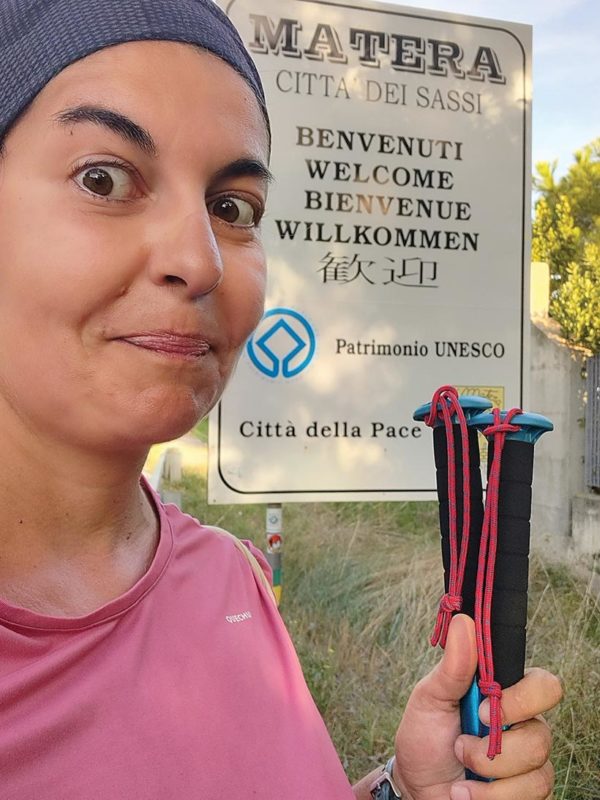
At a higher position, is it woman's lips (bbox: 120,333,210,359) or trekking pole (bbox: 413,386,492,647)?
woman's lips (bbox: 120,333,210,359)

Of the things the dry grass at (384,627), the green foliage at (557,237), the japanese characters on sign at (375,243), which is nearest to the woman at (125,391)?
the japanese characters on sign at (375,243)

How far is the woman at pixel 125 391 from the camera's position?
2.62ft

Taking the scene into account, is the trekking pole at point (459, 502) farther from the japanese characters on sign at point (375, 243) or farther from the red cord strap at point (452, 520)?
the japanese characters on sign at point (375, 243)

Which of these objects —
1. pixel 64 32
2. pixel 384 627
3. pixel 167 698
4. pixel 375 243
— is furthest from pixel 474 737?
pixel 384 627

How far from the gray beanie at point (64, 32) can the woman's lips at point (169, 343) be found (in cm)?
31

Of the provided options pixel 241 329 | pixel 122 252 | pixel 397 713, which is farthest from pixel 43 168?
pixel 397 713

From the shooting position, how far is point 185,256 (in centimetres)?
82

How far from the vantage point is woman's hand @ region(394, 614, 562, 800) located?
92cm

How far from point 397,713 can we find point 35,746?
2.49 m

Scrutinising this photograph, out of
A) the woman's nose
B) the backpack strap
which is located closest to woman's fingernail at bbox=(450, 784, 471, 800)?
the backpack strap

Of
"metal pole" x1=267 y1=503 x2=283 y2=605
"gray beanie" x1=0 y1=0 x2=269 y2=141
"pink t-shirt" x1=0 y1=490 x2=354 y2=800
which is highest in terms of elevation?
"gray beanie" x1=0 y1=0 x2=269 y2=141

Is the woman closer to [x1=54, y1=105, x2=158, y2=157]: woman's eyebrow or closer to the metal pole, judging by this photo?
[x1=54, y1=105, x2=158, y2=157]: woman's eyebrow

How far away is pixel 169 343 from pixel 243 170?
283mm

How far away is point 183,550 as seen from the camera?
3.84ft
